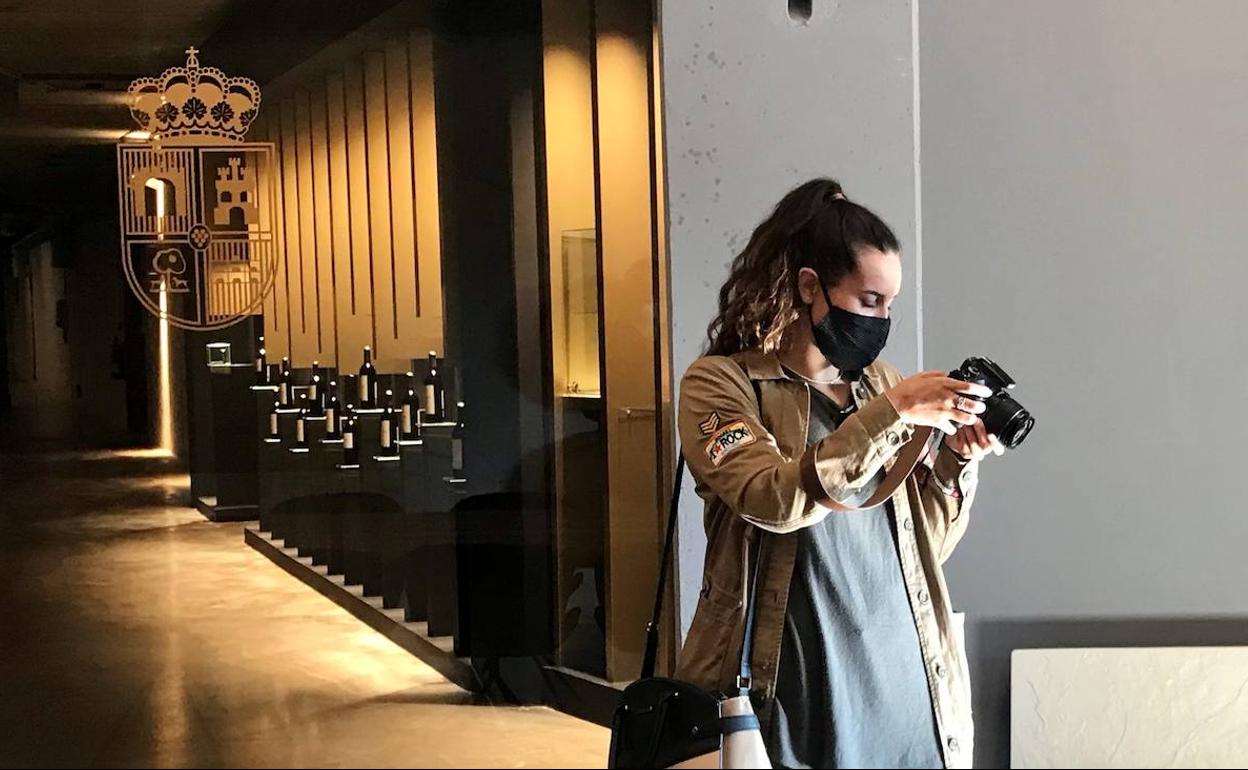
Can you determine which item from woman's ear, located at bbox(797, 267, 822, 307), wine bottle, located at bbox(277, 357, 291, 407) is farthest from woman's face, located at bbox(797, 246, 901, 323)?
wine bottle, located at bbox(277, 357, 291, 407)

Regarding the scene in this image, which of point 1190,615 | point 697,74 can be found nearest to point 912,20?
point 697,74

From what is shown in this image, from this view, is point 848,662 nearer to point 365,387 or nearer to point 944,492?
point 944,492

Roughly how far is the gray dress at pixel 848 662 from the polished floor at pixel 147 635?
28.6 inches

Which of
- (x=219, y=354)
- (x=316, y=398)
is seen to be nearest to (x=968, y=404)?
(x=316, y=398)

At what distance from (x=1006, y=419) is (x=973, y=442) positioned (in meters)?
0.08

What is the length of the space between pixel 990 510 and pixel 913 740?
3.81 ft

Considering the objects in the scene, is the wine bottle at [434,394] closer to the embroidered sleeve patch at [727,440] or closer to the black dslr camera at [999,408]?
the embroidered sleeve patch at [727,440]

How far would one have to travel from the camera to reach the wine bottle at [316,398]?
259cm

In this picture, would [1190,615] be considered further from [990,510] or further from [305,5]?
[305,5]

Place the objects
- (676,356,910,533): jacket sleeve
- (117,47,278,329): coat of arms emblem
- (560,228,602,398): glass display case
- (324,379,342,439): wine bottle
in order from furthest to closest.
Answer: (560,228,602,398): glass display case, (324,379,342,439): wine bottle, (117,47,278,329): coat of arms emblem, (676,356,910,533): jacket sleeve

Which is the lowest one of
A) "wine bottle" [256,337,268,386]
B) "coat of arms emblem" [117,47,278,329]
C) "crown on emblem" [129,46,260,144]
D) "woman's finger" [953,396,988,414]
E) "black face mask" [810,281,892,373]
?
"woman's finger" [953,396,988,414]

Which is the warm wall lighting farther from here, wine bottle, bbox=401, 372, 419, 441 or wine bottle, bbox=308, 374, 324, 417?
wine bottle, bbox=401, 372, 419, 441

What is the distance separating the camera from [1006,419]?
1.84 m

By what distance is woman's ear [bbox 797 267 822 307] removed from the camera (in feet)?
6.19
